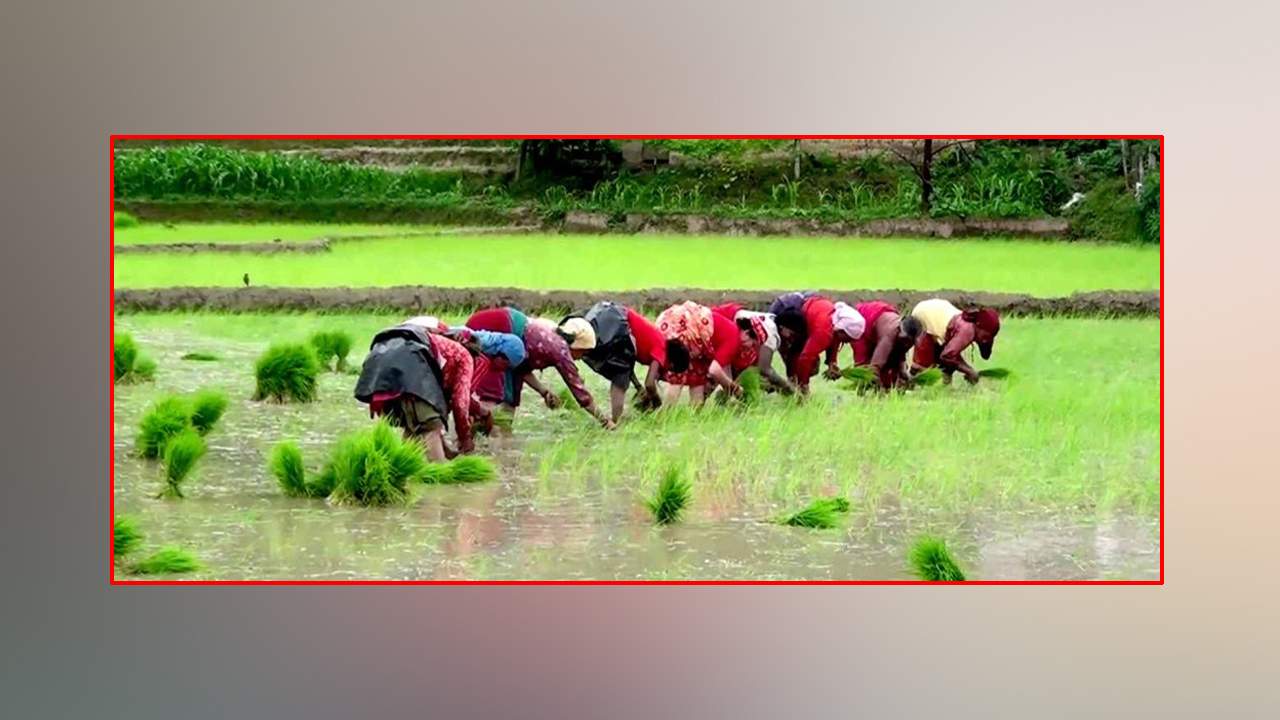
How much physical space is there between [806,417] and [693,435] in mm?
826

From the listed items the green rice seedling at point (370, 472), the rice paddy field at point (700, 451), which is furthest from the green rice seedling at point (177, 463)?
the green rice seedling at point (370, 472)

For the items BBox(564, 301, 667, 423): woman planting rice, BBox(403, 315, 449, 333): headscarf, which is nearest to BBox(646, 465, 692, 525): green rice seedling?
BBox(564, 301, 667, 423): woman planting rice

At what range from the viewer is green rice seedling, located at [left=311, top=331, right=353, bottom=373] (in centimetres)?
1025

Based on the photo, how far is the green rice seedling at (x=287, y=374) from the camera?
32.9 feet

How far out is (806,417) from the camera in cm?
1033

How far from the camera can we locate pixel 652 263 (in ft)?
32.1

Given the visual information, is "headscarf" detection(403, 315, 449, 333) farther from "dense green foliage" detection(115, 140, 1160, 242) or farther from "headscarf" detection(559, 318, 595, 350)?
"headscarf" detection(559, 318, 595, 350)

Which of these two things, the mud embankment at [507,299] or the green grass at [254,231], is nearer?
the green grass at [254,231]

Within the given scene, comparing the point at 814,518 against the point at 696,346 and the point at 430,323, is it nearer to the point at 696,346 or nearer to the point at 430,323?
the point at 696,346

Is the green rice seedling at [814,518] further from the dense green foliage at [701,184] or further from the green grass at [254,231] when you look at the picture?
the green grass at [254,231]

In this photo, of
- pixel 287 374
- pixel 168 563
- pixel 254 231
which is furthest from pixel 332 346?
pixel 168 563

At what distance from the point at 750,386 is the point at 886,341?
3.18 ft

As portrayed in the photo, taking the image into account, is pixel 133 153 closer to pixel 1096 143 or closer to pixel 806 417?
pixel 806 417

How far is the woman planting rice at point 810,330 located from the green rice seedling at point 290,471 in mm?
2951
